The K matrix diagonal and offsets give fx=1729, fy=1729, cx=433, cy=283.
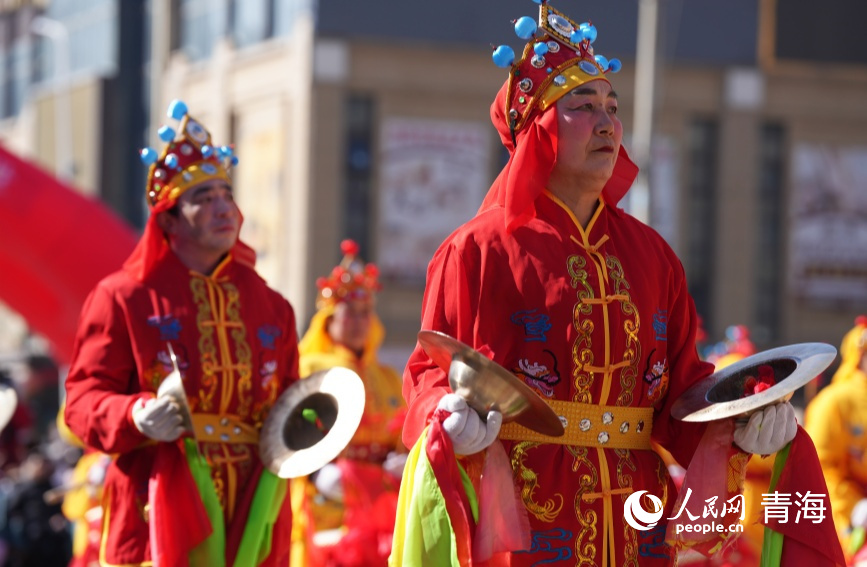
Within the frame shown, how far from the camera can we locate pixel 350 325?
904cm

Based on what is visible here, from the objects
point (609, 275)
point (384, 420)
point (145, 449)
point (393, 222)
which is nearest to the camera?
point (609, 275)

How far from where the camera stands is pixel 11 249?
17250 millimetres

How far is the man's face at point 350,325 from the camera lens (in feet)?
29.6

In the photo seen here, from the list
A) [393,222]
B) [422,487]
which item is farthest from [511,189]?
[393,222]

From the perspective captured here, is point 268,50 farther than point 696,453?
Yes

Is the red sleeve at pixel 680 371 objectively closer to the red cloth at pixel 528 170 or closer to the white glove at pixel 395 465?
the red cloth at pixel 528 170

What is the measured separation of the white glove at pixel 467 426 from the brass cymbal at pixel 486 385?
0.02 meters

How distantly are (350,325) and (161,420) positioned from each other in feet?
11.0

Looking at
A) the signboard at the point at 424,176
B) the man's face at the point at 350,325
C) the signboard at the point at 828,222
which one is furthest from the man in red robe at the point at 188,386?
the signboard at the point at 828,222

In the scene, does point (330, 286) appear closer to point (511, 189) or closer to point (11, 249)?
point (511, 189)

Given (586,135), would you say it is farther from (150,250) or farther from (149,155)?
(149,155)

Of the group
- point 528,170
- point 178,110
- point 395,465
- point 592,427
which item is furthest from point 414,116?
point 592,427

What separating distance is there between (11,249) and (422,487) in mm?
13705

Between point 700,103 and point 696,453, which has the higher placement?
point 700,103
